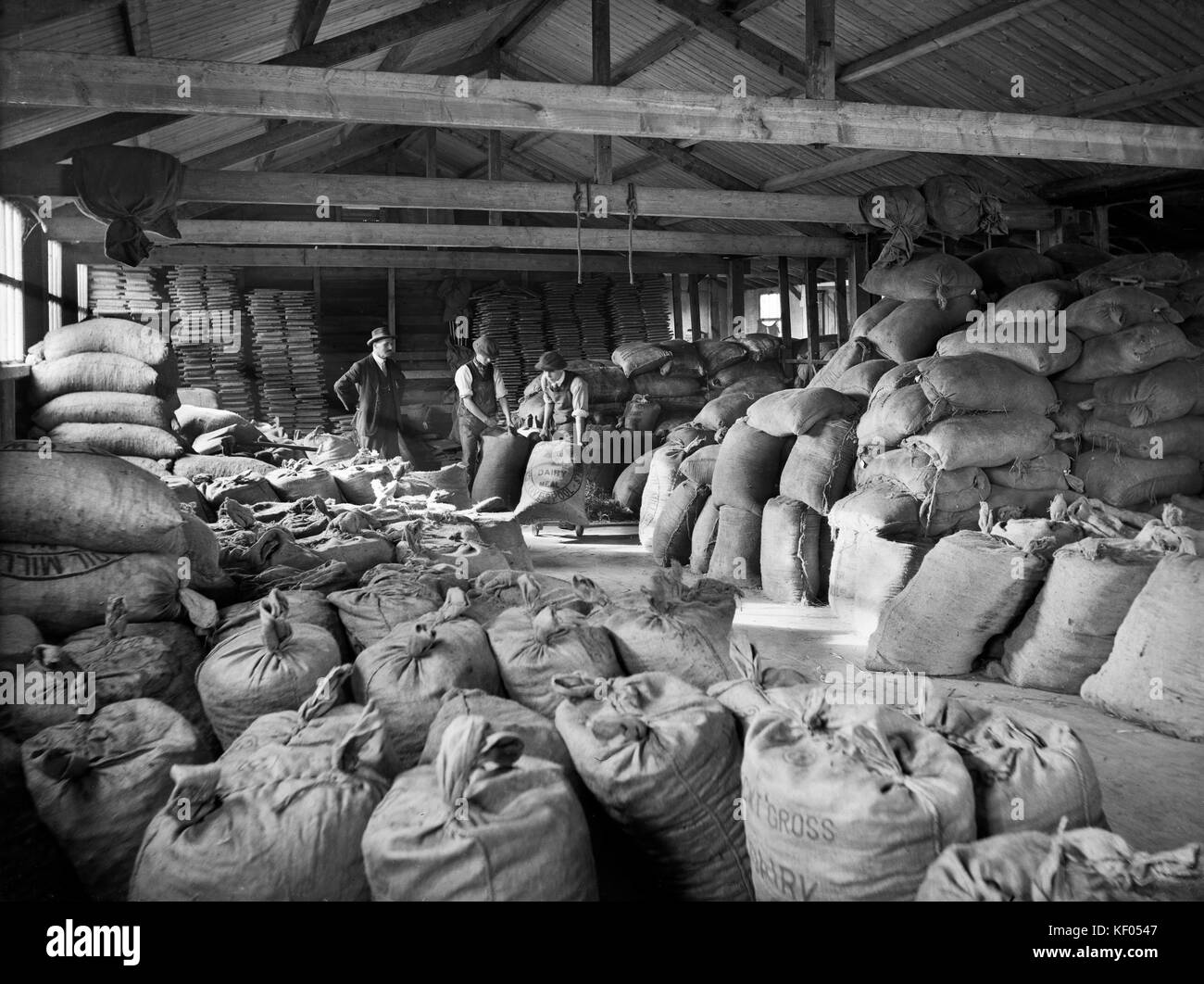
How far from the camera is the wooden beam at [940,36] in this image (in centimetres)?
647

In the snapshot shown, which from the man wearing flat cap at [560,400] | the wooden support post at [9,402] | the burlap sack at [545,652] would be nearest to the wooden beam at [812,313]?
the man wearing flat cap at [560,400]

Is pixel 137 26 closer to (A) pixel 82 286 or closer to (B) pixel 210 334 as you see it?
(A) pixel 82 286

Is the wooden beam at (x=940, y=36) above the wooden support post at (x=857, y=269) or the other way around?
above

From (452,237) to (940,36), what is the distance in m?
5.19

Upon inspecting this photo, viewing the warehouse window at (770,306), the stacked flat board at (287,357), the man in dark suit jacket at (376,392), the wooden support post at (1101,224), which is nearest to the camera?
the wooden support post at (1101,224)

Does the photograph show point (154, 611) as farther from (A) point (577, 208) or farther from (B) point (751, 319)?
(B) point (751, 319)

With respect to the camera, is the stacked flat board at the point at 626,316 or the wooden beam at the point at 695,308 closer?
the stacked flat board at the point at 626,316

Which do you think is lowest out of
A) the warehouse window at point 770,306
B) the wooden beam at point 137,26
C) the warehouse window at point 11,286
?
the warehouse window at point 11,286

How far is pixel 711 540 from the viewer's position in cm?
694

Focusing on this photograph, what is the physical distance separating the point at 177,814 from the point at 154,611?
1337 mm

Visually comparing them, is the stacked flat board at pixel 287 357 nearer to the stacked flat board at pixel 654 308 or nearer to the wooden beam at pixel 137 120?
the stacked flat board at pixel 654 308

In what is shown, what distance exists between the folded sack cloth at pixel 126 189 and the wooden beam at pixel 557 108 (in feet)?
5.67

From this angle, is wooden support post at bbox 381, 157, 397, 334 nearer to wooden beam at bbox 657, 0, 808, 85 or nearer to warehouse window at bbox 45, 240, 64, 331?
warehouse window at bbox 45, 240, 64, 331
